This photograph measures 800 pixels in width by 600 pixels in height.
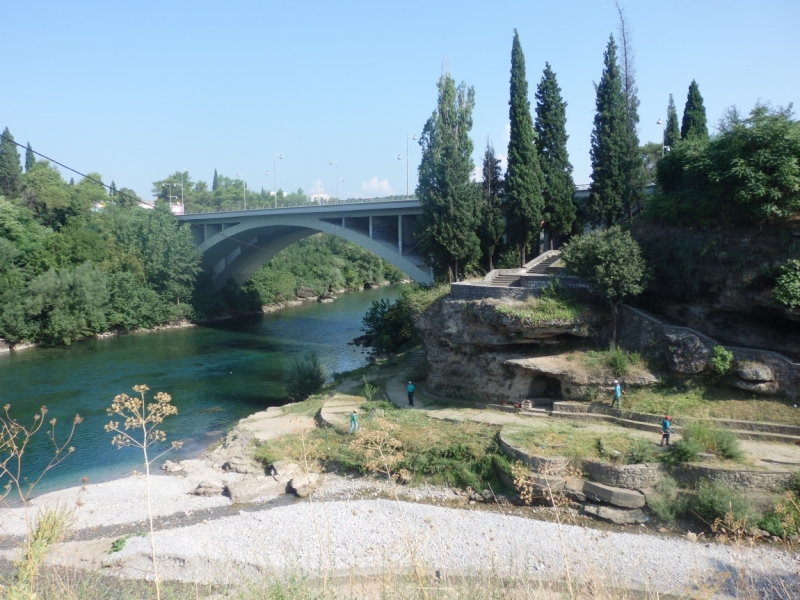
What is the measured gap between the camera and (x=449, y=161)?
2467 cm

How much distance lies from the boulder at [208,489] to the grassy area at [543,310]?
8.82 m

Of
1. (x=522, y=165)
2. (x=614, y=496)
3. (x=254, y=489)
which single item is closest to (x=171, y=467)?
(x=254, y=489)

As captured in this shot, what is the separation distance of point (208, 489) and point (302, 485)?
2.46m

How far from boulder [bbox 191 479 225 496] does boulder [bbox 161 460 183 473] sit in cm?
185

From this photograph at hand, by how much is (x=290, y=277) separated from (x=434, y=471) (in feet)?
131

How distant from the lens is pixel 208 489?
15.6 m

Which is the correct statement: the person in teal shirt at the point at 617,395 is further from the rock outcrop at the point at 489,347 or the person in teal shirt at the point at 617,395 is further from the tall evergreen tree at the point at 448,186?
the tall evergreen tree at the point at 448,186

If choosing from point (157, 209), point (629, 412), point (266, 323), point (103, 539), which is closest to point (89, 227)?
point (157, 209)

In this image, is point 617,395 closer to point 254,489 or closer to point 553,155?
point 254,489

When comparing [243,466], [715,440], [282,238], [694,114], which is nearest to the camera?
[715,440]

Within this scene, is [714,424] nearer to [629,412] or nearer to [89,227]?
[629,412]

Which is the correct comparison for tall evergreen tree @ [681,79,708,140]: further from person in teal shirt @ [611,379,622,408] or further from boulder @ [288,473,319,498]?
boulder @ [288,473,319,498]

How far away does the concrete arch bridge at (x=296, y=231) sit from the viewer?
32.0 m

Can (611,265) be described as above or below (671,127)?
below
